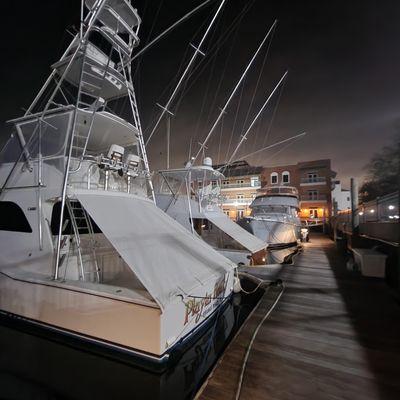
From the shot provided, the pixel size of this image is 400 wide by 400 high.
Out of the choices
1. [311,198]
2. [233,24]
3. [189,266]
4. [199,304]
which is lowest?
[199,304]

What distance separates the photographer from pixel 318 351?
3439mm

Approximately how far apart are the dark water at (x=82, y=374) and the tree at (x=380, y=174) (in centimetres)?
3299

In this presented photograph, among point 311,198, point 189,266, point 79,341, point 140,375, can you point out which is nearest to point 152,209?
point 189,266

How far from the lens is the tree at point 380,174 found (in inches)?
1141

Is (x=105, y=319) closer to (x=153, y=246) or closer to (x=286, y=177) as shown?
(x=153, y=246)

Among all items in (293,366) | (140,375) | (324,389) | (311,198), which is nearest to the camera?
(324,389)

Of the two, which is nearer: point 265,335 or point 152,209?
point 265,335

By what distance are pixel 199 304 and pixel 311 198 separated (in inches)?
1306

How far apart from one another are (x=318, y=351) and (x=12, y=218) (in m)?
6.67

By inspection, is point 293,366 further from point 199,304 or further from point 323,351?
point 199,304

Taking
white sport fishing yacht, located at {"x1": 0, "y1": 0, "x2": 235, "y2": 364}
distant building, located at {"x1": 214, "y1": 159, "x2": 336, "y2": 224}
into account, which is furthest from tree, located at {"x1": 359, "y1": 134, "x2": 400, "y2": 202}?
white sport fishing yacht, located at {"x1": 0, "y1": 0, "x2": 235, "y2": 364}

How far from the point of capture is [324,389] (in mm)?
2699

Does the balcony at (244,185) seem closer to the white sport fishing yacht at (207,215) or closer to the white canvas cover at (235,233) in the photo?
the white sport fishing yacht at (207,215)

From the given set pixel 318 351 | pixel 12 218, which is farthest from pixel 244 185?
pixel 318 351
